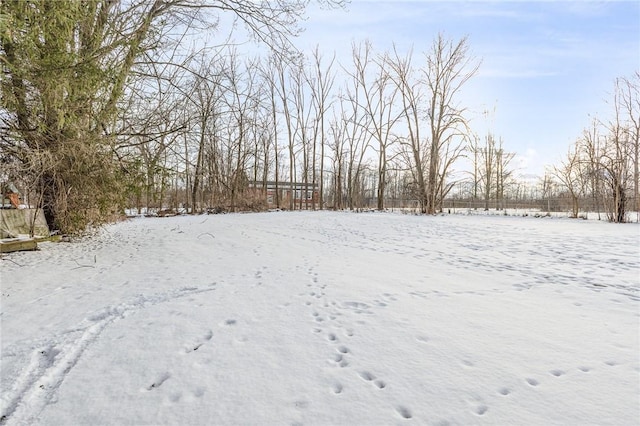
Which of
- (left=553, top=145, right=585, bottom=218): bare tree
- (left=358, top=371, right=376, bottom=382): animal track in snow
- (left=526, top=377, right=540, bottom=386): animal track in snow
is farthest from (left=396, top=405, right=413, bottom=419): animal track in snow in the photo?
(left=553, top=145, right=585, bottom=218): bare tree

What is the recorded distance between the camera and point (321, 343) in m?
2.68

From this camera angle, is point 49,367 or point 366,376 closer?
point 366,376

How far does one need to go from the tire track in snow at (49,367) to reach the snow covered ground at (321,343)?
0.01m

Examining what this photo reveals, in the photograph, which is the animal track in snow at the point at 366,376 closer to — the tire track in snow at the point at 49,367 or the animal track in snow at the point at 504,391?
the animal track in snow at the point at 504,391

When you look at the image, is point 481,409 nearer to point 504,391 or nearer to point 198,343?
point 504,391

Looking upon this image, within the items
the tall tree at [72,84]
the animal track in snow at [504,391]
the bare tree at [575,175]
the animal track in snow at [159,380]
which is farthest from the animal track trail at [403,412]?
the bare tree at [575,175]

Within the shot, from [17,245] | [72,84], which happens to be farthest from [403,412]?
[17,245]

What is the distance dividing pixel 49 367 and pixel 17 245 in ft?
17.7

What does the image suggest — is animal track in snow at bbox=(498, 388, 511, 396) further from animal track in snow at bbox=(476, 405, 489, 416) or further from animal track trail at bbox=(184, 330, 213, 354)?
animal track trail at bbox=(184, 330, 213, 354)

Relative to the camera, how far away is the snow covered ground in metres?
1.89

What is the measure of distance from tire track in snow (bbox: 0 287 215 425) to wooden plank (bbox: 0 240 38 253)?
13.8 ft

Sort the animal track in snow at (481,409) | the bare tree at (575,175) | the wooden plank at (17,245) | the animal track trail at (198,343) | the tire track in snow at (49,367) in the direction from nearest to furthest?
the animal track in snow at (481,409) → the tire track in snow at (49,367) → the animal track trail at (198,343) → the wooden plank at (17,245) → the bare tree at (575,175)

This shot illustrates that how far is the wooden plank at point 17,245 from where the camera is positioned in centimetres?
592

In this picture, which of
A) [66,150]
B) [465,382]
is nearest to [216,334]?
[465,382]
